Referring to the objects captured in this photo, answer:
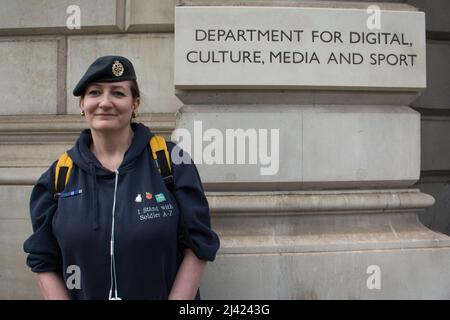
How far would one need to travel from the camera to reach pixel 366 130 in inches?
168

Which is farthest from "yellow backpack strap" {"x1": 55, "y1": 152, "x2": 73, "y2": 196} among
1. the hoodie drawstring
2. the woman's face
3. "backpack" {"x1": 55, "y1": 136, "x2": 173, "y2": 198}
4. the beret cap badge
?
the beret cap badge

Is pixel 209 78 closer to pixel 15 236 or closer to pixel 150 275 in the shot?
pixel 150 275

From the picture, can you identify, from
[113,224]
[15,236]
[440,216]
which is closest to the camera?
[113,224]

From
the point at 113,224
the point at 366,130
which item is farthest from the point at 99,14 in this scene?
the point at 113,224

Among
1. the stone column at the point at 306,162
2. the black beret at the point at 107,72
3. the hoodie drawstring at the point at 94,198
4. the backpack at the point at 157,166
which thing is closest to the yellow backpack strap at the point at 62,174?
the backpack at the point at 157,166

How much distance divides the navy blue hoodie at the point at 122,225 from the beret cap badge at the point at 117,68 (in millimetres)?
349

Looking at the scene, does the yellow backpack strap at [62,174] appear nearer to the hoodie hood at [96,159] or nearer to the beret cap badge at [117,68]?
the hoodie hood at [96,159]

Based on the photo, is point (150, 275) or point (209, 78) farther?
point (209, 78)

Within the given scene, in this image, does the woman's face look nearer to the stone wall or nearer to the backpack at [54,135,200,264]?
the backpack at [54,135,200,264]

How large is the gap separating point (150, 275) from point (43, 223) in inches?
24.4

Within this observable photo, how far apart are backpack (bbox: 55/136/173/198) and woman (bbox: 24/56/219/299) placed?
0.07 feet

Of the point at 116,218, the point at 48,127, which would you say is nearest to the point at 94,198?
the point at 116,218

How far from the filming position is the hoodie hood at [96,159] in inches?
89.2

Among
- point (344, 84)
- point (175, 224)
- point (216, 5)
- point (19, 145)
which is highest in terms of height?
point (216, 5)
